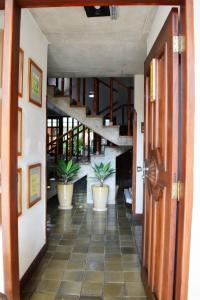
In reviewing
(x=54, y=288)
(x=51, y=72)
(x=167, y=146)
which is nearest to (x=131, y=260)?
(x=54, y=288)

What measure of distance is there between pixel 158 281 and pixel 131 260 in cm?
115

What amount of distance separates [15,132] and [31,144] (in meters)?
1.05

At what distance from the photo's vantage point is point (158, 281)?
64.8 inches

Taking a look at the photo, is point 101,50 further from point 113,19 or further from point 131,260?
Result: point 131,260

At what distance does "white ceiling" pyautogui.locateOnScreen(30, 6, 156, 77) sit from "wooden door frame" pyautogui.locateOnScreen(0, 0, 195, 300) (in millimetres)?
1007

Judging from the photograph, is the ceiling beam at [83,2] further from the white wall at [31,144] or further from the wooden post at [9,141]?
the white wall at [31,144]

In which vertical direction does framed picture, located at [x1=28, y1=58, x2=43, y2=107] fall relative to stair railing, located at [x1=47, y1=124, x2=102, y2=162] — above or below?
above

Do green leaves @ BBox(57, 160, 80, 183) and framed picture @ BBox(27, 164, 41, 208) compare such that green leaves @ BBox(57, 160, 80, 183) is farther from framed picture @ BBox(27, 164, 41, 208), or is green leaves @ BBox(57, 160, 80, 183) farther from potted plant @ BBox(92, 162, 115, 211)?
framed picture @ BBox(27, 164, 41, 208)

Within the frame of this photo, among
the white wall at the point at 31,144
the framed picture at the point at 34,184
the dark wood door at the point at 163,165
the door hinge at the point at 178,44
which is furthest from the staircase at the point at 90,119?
the door hinge at the point at 178,44

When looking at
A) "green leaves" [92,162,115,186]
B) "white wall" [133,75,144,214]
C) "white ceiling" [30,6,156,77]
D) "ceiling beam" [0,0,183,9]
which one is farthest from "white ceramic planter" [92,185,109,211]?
"ceiling beam" [0,0,183,9]

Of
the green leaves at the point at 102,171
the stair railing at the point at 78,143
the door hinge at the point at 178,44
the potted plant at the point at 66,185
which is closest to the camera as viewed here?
the door hinge at the point at 178,44

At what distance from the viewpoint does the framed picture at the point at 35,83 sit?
93.0 inches

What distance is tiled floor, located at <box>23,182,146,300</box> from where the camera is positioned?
2.13 meters

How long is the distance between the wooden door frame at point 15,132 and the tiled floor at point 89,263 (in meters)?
0.92
